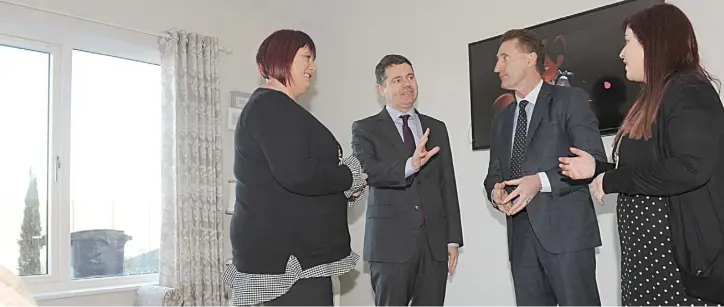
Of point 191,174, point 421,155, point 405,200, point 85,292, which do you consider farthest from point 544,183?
point 85,292

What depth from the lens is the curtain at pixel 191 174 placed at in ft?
12.7

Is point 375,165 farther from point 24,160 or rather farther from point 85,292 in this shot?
point 24,160

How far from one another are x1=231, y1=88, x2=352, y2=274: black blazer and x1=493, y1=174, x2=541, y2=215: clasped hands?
62cm

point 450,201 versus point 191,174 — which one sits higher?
point 191,174

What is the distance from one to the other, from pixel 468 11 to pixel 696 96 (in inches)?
90.1

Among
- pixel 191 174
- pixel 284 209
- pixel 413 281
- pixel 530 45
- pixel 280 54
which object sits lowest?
pixel 413 281

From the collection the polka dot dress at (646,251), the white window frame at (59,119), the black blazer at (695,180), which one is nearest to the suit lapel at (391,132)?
the polka dot dress at (646,251)

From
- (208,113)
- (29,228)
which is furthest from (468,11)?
(29,228)

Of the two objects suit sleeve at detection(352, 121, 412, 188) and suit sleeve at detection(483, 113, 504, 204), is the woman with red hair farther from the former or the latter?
suit sleeve at detection(483, 113, 504, 204)

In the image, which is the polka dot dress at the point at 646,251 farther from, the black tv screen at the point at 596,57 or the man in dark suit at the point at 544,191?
the black tv screen at the point at 596,57

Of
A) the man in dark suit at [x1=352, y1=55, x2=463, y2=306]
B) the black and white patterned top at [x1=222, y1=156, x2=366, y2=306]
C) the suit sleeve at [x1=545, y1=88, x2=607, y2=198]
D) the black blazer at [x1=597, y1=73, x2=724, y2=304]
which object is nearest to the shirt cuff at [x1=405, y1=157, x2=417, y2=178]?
the man in dark suit at [x1=352, y1=55, x2=463, y2=306]

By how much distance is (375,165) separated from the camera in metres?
2.50

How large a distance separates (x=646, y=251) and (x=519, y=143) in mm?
751

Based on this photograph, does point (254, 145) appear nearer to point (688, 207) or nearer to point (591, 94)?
point (688, 207)
